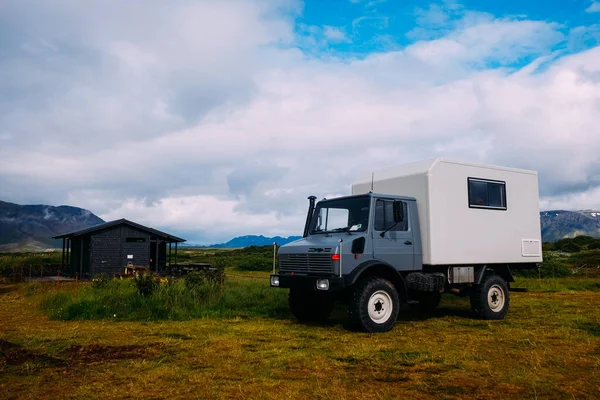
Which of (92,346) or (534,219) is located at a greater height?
(534,219)

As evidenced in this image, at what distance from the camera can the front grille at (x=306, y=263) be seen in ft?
31.5

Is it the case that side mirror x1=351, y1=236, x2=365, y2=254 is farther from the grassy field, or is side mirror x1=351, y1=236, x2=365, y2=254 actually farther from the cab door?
the grassy field

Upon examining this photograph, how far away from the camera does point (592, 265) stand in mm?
40406

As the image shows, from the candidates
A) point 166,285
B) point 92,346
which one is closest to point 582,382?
point 92,346

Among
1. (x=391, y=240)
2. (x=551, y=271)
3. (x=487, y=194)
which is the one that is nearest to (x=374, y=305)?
(x=391, y=240)

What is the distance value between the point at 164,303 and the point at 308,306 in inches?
158

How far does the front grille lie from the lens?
9602 mm

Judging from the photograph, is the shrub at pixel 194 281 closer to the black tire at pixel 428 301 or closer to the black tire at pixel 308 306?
the black tire at pixel 308 306

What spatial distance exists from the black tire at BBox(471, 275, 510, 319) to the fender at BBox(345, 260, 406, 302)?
2.37 meters

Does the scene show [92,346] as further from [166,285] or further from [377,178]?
[377,178]

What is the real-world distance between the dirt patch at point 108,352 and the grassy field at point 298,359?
0.7 inches

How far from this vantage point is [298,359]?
7.25m

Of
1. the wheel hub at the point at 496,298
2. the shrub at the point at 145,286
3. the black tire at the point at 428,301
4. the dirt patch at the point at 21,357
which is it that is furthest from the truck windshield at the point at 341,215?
the dirt patch at the point at 21,357

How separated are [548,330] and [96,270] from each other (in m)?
27.6
